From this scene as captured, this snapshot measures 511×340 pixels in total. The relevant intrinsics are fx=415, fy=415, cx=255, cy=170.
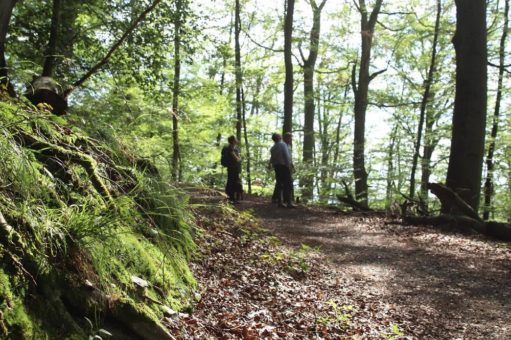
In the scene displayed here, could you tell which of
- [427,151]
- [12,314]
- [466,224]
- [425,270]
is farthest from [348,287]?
[427,151]

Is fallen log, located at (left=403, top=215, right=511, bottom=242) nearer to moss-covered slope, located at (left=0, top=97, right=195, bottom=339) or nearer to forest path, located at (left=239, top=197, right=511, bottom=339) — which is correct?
forest path, located at (left=239, top=197, right=511, bottom=339)

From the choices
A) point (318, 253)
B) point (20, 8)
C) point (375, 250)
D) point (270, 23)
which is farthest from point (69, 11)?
point (270, 23)

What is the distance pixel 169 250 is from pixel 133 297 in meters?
1.10

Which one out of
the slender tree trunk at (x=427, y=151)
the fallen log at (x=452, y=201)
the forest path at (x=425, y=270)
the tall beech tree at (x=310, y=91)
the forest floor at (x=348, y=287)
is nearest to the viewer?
the forest floor at (x=348, y=287)

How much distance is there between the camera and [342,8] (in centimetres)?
2305

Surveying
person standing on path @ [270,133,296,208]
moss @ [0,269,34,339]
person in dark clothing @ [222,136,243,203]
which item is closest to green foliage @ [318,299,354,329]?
moss @ [0,269,34,339]

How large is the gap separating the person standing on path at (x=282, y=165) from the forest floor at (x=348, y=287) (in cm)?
337

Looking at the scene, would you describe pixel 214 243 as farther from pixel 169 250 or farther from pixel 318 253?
pixel 318 253

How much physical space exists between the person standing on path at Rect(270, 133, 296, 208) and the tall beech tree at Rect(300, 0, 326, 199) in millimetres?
4822

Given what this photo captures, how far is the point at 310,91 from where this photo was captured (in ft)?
70.1

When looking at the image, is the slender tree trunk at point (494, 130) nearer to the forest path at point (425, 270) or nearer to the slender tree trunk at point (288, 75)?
the slender tree trunk at point (288, 75)


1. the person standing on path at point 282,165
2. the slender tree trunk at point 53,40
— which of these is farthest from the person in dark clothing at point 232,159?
the slender tree trunk at point 53,40

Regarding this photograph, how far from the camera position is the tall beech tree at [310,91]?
19.0 meters

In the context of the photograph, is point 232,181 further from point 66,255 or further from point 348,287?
point 66,255
